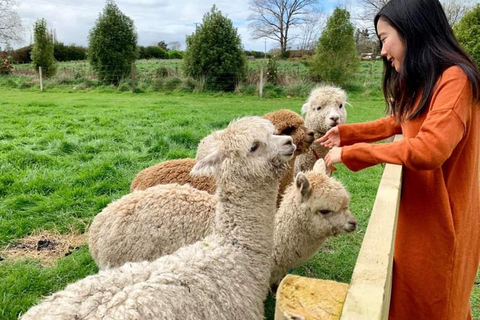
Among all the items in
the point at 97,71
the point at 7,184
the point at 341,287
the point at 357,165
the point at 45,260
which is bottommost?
the point at 45,260

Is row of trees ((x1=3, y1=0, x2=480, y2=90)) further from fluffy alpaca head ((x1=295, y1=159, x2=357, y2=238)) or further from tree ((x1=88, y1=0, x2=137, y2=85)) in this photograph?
fluffy alpaca head ((x1=295, y1=159, x2=357, y2=238))

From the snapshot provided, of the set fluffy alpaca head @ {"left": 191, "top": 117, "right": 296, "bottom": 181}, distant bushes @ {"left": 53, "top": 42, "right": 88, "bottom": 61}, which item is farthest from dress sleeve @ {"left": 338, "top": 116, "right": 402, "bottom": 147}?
distant bushes @ {"left": 53, "top": 42, "right": 88, "bottom": 61}

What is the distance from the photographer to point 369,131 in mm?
2521

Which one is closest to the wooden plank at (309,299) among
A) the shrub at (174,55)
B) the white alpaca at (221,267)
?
the white alpaca at (221,267)

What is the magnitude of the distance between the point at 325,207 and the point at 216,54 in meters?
16.2

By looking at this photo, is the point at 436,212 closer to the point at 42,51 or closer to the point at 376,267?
the point at 376,267

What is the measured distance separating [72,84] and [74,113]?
10.4m

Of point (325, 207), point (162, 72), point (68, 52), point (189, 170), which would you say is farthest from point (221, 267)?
point (68, 52)

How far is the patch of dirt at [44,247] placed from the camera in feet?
12.6

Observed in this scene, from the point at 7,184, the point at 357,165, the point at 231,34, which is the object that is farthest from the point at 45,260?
the point at 231,34

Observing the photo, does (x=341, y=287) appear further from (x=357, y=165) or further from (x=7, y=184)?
(x=7, y=184)

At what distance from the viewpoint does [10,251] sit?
3.91 m

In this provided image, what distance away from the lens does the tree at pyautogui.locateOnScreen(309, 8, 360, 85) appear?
18.9m

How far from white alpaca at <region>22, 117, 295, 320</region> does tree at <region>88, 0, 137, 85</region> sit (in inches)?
762
